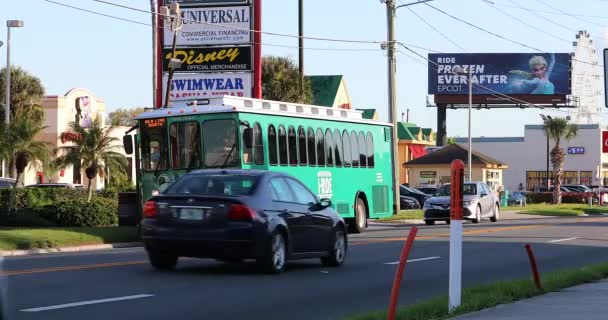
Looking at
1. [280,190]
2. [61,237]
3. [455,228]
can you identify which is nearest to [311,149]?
[61,237]

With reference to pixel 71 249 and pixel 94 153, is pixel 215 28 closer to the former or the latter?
pixel 94 153

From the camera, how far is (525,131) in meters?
110

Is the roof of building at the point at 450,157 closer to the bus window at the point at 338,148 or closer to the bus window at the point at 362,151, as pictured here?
the bus window at the point at 362,151

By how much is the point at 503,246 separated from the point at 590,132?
84.1 meters

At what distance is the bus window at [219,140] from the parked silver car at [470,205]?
16.0 metres

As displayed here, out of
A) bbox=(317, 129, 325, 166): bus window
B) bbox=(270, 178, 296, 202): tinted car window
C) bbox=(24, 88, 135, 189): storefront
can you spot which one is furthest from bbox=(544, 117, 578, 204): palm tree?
bbox=(270, 178, 296, 202): tinted car window

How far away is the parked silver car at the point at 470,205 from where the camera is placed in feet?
136

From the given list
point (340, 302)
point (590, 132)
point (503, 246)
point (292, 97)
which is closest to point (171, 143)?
point (503, 246)

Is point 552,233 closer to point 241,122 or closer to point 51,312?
point 241,122

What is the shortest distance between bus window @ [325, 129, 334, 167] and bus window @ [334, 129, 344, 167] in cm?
21

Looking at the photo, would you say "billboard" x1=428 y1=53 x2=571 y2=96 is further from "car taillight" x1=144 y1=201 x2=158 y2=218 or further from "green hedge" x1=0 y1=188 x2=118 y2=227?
"car taillight" x1=144 y1=201 x2=158 y2=218

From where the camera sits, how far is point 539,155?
109125 millimetres

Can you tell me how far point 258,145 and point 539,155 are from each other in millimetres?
85156

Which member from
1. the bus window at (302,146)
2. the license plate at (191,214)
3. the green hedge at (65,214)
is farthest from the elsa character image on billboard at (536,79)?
the license plate at (191,214)
